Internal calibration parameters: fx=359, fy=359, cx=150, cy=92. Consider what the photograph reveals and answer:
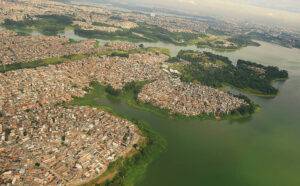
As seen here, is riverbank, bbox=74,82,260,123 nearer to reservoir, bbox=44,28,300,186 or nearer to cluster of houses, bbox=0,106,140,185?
reservoir, bbox=44,28,300,186

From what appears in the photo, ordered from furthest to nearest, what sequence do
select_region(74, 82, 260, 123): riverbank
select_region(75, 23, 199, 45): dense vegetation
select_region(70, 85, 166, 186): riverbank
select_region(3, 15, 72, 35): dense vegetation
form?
select_region(75, 23, 199, 45): dense vegetation < select_region(3, 15, 72, 35): dense vegetation < select_region(74, 82, 260, 123): riverbank < select_region(70, 85, 166, 186): riverbank

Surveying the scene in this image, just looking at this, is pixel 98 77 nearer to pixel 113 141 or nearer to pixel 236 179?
pixel 113 141

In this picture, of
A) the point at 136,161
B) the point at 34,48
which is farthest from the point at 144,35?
the point at 136,161

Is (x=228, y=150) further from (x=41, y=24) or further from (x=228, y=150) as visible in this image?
(x=41, y=24)

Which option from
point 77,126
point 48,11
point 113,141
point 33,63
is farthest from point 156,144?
point 48,11

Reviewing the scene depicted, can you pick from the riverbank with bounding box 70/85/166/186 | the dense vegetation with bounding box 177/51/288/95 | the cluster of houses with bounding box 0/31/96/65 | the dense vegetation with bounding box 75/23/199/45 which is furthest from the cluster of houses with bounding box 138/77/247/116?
the dense vegetation with bounding box 75/23/199/45
